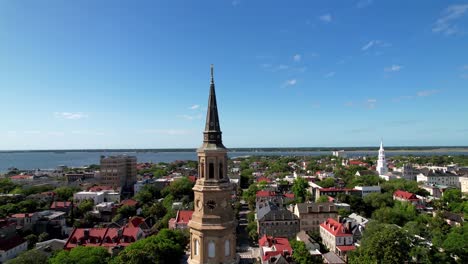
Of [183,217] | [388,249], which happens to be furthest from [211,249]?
[183,217]

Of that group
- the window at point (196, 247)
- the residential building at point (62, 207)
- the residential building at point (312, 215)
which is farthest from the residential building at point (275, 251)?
the residential building at point (62, 207)

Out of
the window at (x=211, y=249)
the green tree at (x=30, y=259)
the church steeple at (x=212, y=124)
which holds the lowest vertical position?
the green tree at (x=30, y=259)

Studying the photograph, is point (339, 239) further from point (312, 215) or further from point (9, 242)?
point (9, 242)

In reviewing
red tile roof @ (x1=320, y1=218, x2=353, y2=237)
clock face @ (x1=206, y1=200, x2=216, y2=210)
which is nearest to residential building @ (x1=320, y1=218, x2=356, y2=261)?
red tile roof @ (x1=320, y1=218, x2=353, y2=237)

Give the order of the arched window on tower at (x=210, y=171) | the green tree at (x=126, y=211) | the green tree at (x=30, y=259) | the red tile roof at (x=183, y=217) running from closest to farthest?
1. the arched window on tower at (x=210, y=171)
2. the green tree at (x=30, y=259)
3. the red tile roof at (x=183, y=217)
4. the green tree at (x=126, y=211)

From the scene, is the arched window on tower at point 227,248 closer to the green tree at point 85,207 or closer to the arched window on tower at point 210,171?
the arched window on tower at point 210,171

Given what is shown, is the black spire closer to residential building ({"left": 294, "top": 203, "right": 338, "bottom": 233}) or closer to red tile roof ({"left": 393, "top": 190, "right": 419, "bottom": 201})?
residential building ({"left": 294, "top": 203, "right": 338, "bottom": 233})
